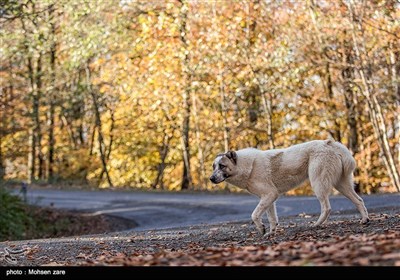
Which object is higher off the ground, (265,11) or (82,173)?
(265,11)

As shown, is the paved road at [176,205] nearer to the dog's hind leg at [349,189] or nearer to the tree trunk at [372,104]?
the tree trunk at [372,104]

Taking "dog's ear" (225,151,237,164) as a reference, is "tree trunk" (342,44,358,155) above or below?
above

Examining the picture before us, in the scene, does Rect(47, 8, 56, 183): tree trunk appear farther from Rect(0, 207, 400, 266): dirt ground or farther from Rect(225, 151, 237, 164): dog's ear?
Rect(225, 151, 237, 164): dog's ear

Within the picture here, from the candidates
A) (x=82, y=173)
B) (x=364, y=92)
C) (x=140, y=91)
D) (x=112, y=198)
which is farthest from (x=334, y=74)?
(x=82, y=173)

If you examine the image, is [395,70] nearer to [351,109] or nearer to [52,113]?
[351,109]

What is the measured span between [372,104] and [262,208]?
16311 mm

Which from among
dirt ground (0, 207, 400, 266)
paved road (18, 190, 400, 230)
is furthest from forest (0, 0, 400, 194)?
dirt ground (0, 207, 400, 266)

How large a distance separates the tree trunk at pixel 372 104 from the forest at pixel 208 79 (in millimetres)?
56

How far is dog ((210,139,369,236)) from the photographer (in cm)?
1139

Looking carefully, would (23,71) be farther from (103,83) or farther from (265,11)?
(265,11)

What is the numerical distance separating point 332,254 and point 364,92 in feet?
67.6

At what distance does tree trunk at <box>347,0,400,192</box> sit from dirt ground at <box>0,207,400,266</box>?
33.4ft

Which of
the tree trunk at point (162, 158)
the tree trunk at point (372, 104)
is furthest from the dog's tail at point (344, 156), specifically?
the tree trunk at point (162, 158)
